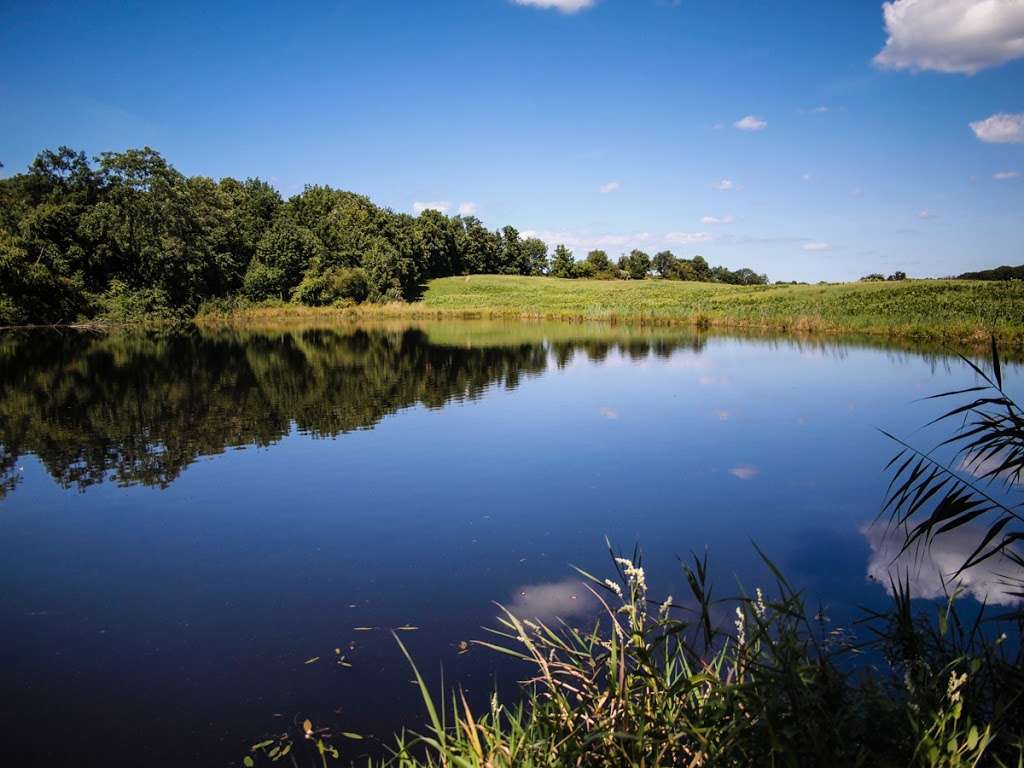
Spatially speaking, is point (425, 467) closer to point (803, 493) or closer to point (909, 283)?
point (803, 493)

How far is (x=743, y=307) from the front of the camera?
50531 mm

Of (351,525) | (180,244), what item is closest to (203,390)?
(351,525)

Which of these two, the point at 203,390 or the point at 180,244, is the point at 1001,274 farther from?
the point at 180,244

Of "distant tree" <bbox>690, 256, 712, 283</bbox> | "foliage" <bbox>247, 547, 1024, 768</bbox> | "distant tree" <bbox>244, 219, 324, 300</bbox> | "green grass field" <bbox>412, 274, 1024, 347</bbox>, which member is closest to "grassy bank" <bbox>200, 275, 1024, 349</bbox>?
"green grass field" <bbox>412, 274, 1024, 347</bbox>

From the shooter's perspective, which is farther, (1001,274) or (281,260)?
(281,260)

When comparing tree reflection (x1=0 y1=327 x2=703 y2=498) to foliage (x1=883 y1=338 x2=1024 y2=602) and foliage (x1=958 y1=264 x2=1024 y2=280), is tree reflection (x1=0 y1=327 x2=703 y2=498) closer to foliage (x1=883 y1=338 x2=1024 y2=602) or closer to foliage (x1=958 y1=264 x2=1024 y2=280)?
foliage (x1=883 y1=338 x2=1024 y2=602)

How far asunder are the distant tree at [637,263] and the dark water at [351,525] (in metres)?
117

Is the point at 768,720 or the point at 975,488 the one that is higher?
the point at 975,488

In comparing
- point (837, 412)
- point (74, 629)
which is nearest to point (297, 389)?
point (74, 629)

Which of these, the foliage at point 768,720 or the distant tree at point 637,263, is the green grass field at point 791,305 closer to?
the foliage at point 768,720

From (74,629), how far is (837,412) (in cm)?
1786

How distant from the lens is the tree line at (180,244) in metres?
56.2

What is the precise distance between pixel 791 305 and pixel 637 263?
3511 inches

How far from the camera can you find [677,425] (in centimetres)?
1619
